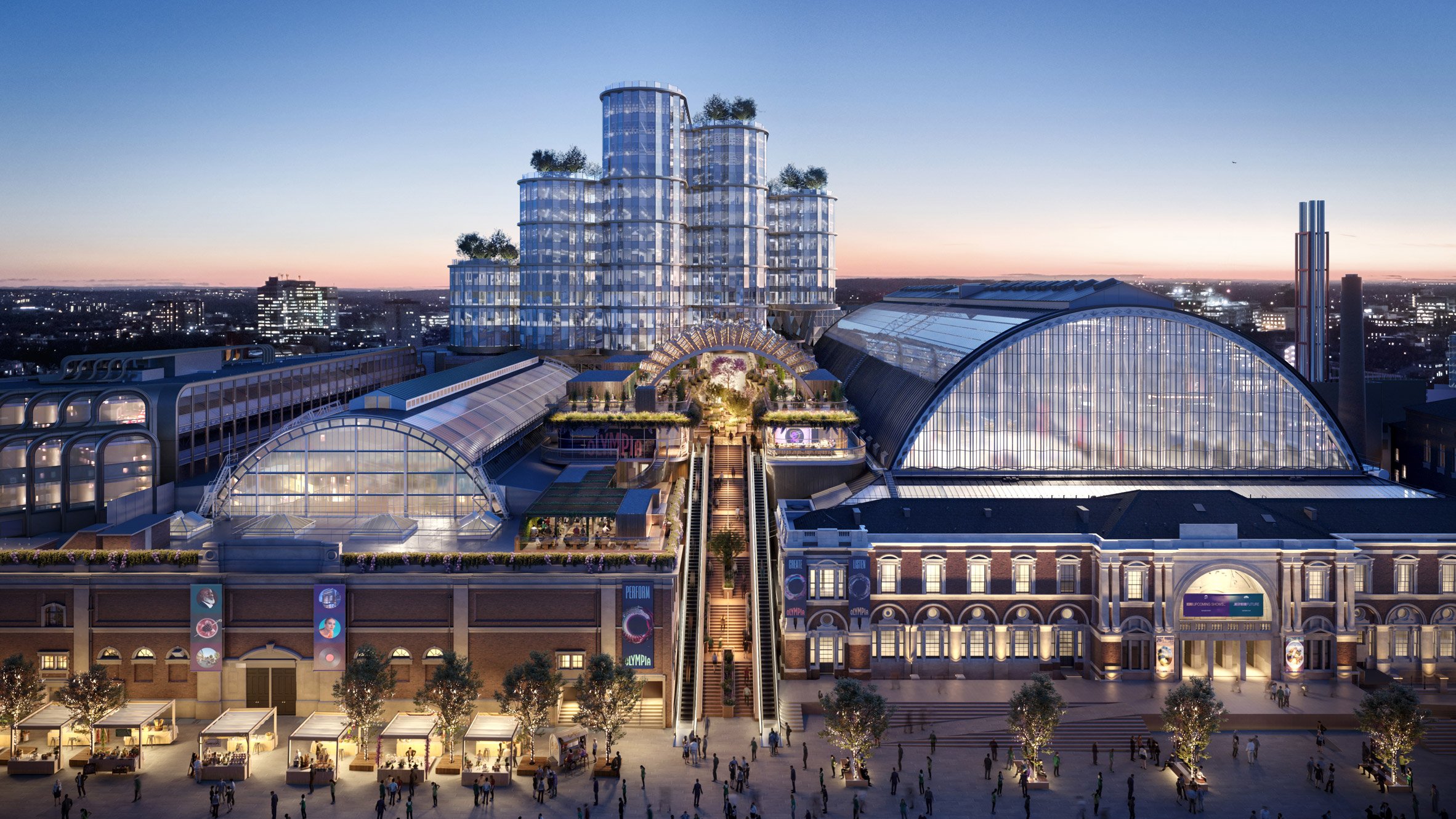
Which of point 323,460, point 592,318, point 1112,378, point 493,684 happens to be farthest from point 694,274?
point 493,684

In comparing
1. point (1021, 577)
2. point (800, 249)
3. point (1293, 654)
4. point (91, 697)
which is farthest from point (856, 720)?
point (800, 249)

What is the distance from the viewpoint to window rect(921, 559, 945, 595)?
64.2m

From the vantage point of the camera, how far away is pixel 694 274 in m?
151

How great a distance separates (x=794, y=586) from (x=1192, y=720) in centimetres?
2170

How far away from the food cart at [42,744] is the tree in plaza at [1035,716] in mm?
44324

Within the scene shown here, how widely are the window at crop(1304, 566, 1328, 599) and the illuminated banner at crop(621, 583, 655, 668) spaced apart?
36647mm

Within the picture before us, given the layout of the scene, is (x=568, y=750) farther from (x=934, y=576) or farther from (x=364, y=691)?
(x=934, y=576)

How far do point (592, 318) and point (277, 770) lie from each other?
92.9m

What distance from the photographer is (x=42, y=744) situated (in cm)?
5512

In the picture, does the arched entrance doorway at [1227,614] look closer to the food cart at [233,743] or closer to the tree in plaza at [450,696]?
the tree in plaza at [450,696]

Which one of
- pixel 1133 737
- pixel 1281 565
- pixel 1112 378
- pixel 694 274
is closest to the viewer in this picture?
pixel 1133 737

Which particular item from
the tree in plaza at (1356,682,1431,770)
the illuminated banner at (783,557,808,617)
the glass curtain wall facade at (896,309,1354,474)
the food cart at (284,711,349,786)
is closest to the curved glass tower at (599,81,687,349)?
the glass curtain wall facade at (896,309,1354,474)

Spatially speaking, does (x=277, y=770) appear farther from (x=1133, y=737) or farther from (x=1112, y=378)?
(x=1112, y=378)

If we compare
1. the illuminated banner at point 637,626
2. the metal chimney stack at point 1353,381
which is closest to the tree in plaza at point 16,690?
the illuminated banner at point 637,626
